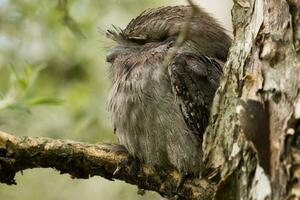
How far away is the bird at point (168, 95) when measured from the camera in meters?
4.11

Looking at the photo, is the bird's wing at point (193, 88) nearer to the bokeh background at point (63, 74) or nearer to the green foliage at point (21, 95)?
the green foliage at point (21, 95)

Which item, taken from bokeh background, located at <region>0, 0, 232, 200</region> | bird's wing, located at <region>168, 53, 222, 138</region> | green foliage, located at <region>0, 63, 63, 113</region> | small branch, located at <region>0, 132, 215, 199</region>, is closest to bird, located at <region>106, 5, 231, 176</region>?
bird's wing, located at <region>168, 53, 222, 138</region>

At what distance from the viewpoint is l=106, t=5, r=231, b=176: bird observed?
4109 millimetres

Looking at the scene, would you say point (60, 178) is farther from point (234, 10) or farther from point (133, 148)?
point (234, 10)

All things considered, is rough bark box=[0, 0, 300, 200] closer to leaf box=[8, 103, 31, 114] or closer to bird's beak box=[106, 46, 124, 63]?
leaf box=[8, 103, 31, 114]

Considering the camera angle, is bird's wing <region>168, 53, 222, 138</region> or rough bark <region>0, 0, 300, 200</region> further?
bird's wing <region>168, 53, 222, 138</region>

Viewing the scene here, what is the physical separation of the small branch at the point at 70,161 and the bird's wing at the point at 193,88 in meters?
0.30

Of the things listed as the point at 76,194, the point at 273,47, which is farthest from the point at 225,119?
the point at 76,194

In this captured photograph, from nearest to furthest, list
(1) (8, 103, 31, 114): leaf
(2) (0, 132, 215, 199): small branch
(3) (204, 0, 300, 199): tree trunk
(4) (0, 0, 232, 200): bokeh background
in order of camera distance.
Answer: (3) (204, 0, 300, 199): tree trunk, (2) (0, 132, 215, 199): small branch, (1) (8, 103, 31, 114): leaf, (4) (0, 0, 232, 200): bokeh background

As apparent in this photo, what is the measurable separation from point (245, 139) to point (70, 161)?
1.05 metres

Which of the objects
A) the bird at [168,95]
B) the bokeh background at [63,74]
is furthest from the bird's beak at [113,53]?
the bokeh background at [63,74]

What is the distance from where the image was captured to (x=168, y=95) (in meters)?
4.20

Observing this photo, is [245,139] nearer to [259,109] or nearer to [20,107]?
[259,109]

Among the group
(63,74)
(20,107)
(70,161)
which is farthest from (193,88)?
(63,74)
